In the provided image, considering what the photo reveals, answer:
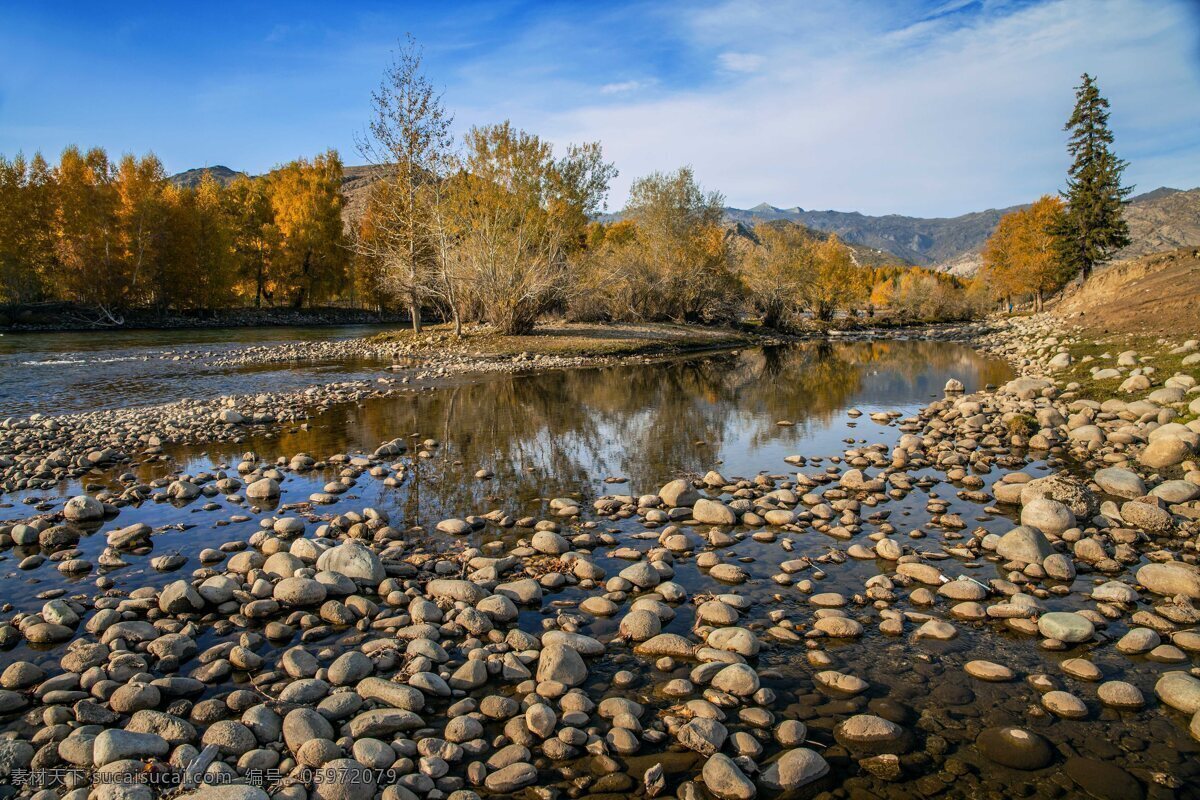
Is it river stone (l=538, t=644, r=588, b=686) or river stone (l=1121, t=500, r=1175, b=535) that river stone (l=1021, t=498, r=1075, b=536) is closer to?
river stone (l=1121, t=500, r=1175, b=535)

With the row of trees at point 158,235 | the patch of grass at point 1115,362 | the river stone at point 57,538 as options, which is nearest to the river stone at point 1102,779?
the river stone at point 57,538

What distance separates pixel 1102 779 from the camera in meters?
3.54

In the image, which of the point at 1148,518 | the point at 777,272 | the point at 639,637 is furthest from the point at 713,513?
the point at 777,272

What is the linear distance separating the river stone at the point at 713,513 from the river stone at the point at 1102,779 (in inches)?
165

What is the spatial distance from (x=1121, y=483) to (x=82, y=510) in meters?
13.2

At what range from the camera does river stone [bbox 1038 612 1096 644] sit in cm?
491

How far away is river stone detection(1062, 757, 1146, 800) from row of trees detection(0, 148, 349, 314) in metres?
50.3

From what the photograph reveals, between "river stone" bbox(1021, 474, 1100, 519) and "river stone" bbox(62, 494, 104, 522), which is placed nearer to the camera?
"river stone" bbox(1021, 474, 1100, 519)

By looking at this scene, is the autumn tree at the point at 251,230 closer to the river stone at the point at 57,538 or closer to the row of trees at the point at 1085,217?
the river stone at the point at 57,538

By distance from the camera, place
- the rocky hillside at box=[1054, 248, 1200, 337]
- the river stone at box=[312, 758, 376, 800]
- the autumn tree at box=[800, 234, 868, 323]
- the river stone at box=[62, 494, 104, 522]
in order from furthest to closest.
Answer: the autumn tree at box=[800, 234, 868, 323] → the rocky hillside at box=[1054, 248, 1200, 337] → the river stone at box=[62, 494, 104, 522] → the river stone at box=[312, 758, 376, 800]

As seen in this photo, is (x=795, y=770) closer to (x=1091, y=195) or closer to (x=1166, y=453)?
(x=1166, y=453)

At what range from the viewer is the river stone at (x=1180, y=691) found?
160 inches

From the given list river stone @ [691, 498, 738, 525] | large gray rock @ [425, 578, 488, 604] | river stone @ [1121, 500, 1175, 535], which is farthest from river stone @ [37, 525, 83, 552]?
river stone @ [1121, 500, 1175, 535]

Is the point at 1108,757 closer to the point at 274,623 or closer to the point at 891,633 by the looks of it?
the point at 891,633
